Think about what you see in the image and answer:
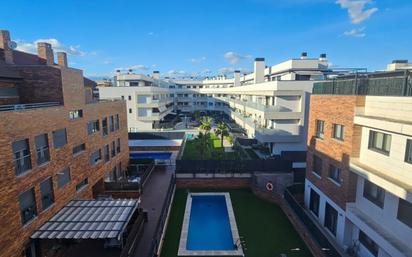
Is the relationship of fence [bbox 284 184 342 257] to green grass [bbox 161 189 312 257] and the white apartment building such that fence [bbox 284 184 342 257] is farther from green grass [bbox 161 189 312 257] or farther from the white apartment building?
the white apartment building

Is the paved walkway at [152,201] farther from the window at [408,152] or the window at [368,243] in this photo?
the window at [408,152]

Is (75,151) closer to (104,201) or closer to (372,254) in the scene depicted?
(104,201)

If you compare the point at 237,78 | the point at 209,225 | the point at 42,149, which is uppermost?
the point at 237,78

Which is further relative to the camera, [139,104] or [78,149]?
[139,104]

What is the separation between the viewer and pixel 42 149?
45.5ft

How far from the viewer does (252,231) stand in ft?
59.6

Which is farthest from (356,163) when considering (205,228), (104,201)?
(104,201)

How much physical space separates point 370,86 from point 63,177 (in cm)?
1920

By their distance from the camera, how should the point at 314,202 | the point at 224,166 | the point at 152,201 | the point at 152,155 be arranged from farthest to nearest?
the point at 152,155 → the point at 224,166 → the point at 152,201 → the point at 314,202

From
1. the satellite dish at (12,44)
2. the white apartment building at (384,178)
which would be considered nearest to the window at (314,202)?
the white apartment building at (384,178)

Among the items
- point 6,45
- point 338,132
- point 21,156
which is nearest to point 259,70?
point 338,132

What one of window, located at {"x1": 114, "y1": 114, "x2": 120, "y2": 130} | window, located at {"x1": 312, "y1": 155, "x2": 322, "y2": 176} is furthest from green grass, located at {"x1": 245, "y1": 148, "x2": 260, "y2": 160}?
window, located at {"x1": 114, "y1": 114, "x2": 120, "y2": 130}

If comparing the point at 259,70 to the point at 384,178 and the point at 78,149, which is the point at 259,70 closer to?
the point at 78,149

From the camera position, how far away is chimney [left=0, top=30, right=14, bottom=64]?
1702 cm
